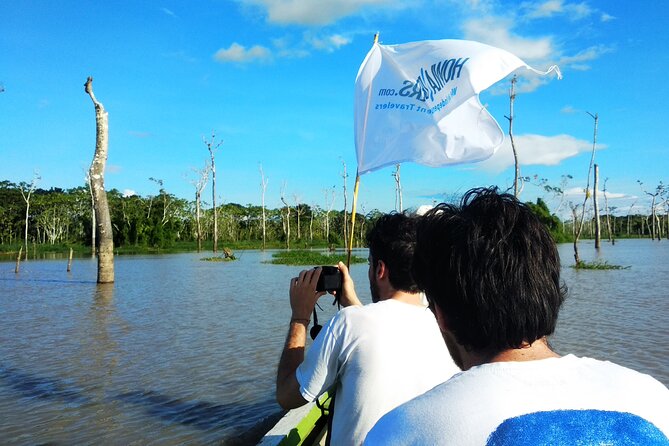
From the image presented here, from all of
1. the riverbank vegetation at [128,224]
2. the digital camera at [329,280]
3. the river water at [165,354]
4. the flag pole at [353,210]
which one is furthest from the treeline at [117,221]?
the digital camera at [329,280]

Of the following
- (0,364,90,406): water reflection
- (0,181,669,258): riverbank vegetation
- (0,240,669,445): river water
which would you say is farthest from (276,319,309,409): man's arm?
(0,181,669,258): riverbank vegetation

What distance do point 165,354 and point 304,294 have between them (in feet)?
20.4

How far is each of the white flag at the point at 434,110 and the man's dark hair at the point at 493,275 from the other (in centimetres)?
321

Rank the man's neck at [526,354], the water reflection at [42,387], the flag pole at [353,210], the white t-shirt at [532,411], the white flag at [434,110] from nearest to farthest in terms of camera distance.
→ the white t-shirt at [532,411] < the man's neck at [526,354] < the flag pole at [353,210] < the white flag at [434,110] < the water reflection at [42,387]

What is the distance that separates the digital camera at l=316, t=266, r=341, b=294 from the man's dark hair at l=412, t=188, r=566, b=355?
126cm

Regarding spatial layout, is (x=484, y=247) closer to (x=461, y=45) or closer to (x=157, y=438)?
(x=461, y=45)

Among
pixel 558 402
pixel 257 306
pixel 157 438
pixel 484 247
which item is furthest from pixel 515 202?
pixel 257 306

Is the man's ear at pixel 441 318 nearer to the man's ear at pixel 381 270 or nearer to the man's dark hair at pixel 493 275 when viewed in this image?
the man's dark hair at pixel 493 275

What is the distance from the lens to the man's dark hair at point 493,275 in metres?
1.16

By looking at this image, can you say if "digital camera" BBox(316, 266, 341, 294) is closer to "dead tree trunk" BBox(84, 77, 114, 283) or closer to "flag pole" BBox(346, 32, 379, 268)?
"flag pole" BBox(346, 32, 379, 268)

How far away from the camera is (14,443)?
183 inches

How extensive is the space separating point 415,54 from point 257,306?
29.8 feet

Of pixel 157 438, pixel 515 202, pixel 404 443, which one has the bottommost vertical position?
pixel 157 438

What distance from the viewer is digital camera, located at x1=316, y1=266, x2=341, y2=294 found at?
2488 millimetres
